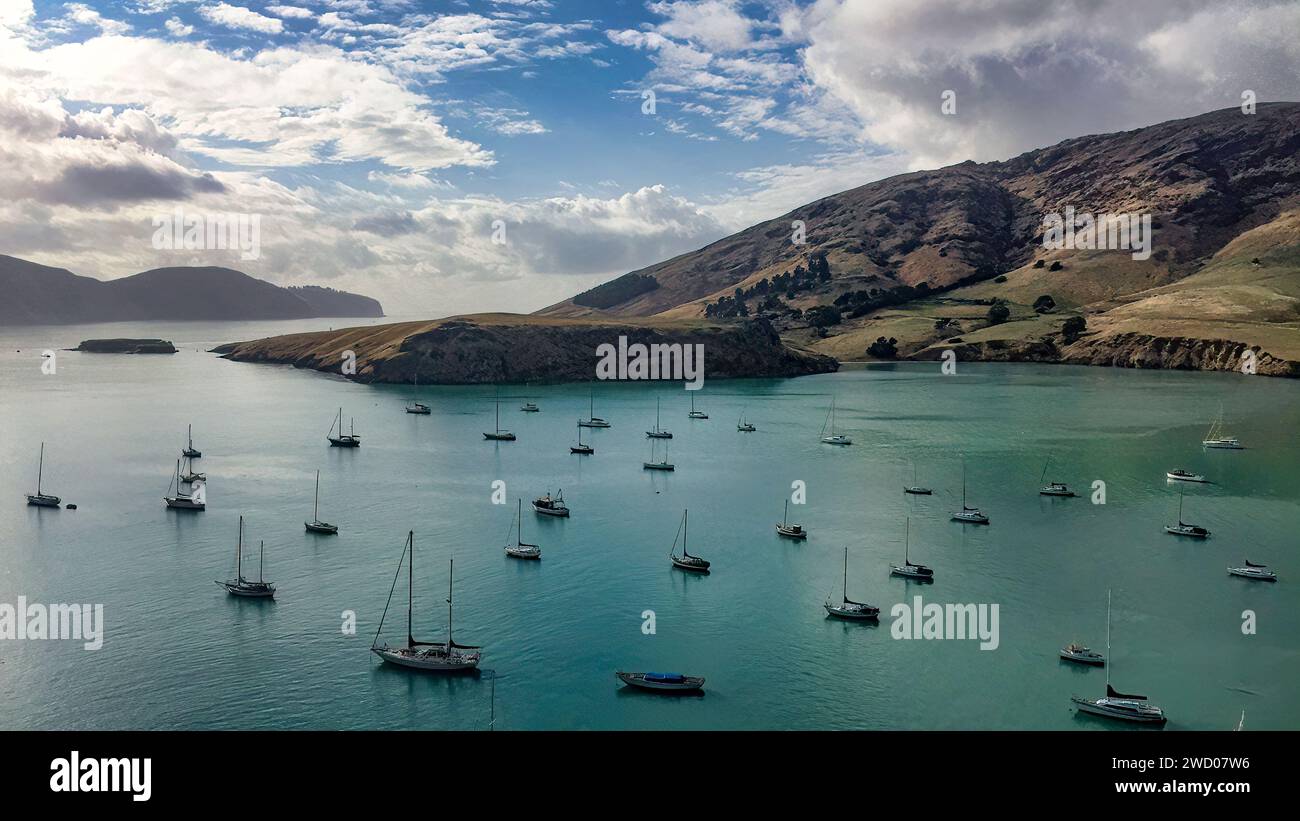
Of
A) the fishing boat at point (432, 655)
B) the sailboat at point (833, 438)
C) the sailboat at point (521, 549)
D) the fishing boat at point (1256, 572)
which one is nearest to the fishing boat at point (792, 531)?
the sailboat at point (521, 549)

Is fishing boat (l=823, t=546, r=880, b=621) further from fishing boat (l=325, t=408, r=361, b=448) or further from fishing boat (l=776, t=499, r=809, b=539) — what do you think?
fishing boat (l=325, t=408, r=361, b=448)

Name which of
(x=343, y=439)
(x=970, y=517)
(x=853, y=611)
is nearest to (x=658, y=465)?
(x=970, y=517)

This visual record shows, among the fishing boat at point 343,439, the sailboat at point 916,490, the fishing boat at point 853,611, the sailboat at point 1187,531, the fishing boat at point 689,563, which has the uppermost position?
the fishing boat at point 343,439

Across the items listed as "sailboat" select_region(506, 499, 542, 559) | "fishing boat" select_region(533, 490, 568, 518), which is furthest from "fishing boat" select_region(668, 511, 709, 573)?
"fishing boat" select_region(533, 490, 568, 518)

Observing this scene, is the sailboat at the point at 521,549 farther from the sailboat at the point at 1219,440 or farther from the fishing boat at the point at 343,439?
the sailboat at the point at 1219,440
